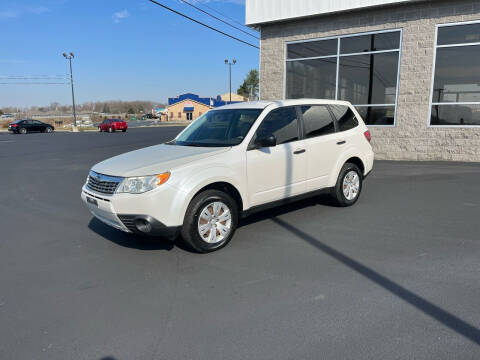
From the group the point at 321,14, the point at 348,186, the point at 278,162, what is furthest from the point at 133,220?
the point at 321,14

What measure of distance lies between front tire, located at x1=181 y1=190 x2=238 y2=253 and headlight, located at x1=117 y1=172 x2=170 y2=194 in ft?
1.52

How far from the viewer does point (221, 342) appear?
9.00ft

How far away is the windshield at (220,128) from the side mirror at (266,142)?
0.22 metres

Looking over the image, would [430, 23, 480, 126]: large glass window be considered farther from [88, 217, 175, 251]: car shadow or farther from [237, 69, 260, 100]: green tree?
[237, 69, 260, 100]: green tree

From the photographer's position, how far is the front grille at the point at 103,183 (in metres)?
4.25

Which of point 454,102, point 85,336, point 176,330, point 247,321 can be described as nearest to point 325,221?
point 247,321

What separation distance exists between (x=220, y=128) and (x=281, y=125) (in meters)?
0.91

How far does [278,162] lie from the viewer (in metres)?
5.03

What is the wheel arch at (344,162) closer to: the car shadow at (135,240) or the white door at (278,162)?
the white door at (278,162)

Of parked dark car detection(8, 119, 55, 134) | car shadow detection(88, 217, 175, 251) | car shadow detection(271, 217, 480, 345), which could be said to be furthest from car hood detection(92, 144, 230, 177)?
parked dark car detection(8, 119, 55, 134)

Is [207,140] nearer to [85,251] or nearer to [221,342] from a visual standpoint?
[85,251]

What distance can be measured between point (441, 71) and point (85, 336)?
11.6m

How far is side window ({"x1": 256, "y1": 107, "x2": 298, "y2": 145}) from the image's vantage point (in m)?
5.07

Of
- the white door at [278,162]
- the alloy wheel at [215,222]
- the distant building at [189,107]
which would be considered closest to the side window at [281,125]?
the white door at [278,162]
